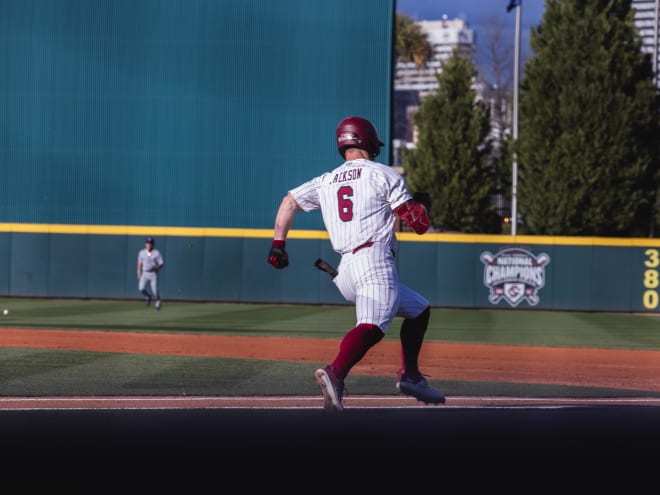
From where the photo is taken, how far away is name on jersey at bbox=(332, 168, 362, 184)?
6855 mm

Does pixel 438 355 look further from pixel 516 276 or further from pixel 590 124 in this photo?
pixel 590 124

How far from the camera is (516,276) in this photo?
2866cm

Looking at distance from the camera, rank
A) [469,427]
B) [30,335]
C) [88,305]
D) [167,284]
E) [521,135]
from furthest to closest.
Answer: [521,135] → [167,284] → [88,305] → [30,335] → [469,427]

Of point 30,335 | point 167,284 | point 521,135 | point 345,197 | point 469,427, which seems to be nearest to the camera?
point 469,427

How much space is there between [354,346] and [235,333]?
10.7 m

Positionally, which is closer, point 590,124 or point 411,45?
point 590,124

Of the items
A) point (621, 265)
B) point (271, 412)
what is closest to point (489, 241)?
point (621, 265)

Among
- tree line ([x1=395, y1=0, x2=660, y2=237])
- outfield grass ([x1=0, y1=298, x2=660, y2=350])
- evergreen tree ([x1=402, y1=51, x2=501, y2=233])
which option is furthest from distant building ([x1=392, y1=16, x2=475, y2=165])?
outfield grass ([x1=0, y1=298, x2=660, y2=350])

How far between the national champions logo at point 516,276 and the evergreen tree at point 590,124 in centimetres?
273

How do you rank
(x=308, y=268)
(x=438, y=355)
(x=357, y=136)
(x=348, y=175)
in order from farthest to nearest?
(x=308, y=268)
(x=438, y=355)
(x=357, y=136)
(x=348, y=175)

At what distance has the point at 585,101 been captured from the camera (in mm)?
30578

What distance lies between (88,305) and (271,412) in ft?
68.0

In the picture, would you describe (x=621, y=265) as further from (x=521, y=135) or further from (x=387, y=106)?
(x=387, y=106)

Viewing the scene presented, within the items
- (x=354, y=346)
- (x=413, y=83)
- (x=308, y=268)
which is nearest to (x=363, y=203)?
(x=354, y=346)
